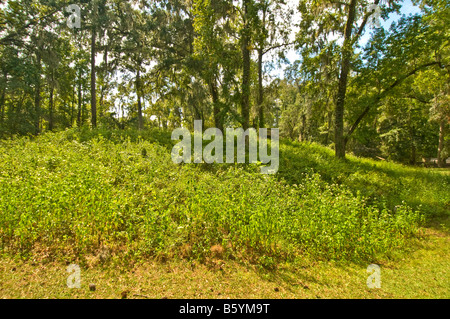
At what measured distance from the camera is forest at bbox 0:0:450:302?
291 cm

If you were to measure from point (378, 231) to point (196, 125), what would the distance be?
Result: 1266cm

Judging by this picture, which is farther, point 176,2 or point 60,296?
point 176,2

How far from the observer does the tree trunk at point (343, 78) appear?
8805 mm

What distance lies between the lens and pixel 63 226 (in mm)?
3480

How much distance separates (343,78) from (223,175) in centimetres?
735

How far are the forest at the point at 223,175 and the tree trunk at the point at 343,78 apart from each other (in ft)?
0.26

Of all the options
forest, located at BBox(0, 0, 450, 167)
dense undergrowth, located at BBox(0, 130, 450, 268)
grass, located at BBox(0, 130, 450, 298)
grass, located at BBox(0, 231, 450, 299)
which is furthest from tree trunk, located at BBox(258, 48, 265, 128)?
grass, located at BBox(0, 231, 450, 299)

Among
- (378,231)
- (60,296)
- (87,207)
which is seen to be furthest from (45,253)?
(378,231)

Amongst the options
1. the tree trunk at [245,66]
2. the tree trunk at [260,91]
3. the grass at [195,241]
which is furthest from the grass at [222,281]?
the tree trunk at [260,91]

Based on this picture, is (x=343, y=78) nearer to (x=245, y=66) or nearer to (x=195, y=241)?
(x=245, y=66)

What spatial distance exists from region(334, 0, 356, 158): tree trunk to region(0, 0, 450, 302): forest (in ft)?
0.26

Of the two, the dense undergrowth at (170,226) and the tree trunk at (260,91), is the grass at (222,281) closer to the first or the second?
the dense undergrowth at (170,226)

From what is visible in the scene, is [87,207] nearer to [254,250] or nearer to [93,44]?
[254,250]
